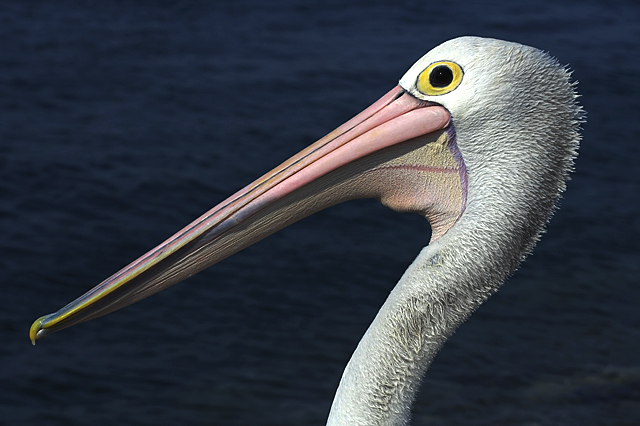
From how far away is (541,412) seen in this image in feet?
20.7

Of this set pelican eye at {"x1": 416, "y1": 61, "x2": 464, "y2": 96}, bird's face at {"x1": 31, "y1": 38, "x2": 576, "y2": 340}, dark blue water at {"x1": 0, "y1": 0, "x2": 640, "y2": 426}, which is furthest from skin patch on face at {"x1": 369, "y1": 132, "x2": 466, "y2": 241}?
dark blue water at {"x1": 0, "y1": 0, "x2": 640, "y2": 426}

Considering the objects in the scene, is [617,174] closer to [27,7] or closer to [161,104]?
[161,104]

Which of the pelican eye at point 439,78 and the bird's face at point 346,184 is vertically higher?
the pelican eye at point 439,78

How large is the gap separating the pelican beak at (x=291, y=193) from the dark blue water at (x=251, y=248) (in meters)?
3.43

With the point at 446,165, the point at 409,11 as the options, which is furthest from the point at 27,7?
the point at 446,165

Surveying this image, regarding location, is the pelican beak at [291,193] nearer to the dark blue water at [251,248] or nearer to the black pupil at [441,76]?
the black pupil at [441,76]

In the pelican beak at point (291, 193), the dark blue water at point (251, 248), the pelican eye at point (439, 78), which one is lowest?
the pelican beak at point (291, 193)

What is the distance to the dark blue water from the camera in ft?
21.0

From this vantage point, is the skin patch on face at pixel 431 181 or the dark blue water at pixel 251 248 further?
the dark blue water at pixel 251 248

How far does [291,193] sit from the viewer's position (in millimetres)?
2945

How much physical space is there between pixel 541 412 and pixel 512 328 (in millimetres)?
974

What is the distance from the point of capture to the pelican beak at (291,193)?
9.61 feet

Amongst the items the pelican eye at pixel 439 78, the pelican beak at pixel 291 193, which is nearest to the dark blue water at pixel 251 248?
the pelican beak at pixel 291 193

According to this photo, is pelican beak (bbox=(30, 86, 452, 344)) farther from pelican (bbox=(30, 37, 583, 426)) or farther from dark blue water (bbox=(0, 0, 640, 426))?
dark blue water (bbox=(0, 0, 640, 426))
